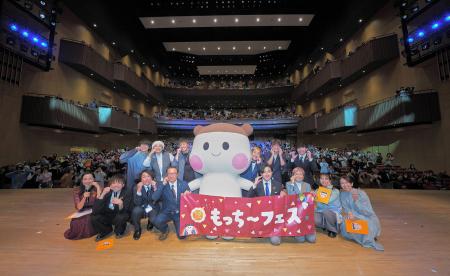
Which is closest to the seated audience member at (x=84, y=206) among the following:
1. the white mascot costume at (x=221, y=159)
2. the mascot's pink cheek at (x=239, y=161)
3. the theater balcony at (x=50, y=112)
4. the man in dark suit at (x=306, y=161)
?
the white mascot costume at (x=221, y=159)

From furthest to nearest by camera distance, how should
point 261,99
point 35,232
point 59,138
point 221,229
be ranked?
point 261,99 < point 59,138 < point 35,232 < point 221,229

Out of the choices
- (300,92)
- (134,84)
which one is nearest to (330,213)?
(134,84)

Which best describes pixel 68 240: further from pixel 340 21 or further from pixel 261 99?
pixel 261 99

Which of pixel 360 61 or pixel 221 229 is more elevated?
pixel 360 61

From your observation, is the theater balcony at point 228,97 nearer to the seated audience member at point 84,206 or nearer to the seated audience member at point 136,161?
the seated audience member at point 136,161

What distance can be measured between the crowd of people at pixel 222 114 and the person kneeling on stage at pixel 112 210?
71.6 feet

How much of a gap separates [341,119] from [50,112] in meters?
17.1

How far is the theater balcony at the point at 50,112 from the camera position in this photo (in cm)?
1112

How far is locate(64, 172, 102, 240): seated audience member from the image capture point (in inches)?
139

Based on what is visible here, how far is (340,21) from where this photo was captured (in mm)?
14625

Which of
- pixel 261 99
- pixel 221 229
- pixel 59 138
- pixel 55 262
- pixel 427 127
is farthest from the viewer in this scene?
pixel 261 99

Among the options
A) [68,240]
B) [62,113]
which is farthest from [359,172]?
[62,113]

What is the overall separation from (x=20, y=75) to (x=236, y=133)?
39.5 ft

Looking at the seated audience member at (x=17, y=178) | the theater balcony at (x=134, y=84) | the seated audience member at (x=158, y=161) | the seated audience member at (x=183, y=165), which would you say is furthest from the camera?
the theater balcony at (x=134, y=84)
